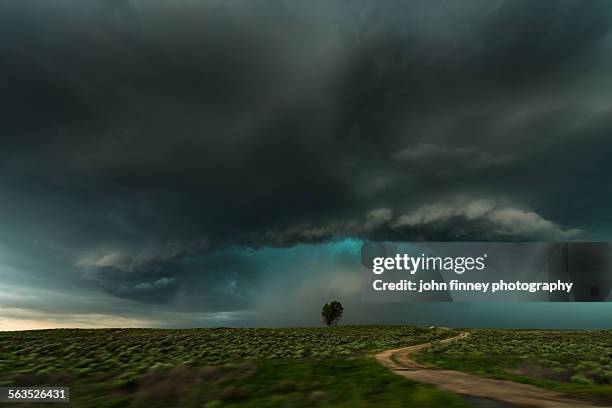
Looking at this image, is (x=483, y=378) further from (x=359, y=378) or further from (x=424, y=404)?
(x=424, y=404)

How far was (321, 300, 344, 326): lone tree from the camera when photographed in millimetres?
133250

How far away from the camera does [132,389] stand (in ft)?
68.8

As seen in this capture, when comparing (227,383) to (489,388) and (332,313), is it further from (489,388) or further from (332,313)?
(332,313)

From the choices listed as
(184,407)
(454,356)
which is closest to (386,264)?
(454,356)

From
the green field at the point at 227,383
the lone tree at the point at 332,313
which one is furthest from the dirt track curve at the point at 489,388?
the lone tree at the point at 332,313

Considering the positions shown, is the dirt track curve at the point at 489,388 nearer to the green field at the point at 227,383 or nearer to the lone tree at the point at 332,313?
the green field at the point at 227,383

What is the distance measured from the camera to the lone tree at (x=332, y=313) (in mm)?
133250

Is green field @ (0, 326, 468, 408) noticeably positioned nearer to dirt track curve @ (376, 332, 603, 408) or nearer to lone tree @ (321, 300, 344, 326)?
dirt track curve @ (376, 332, 603, 408)

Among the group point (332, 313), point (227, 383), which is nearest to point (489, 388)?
point (227, 383)

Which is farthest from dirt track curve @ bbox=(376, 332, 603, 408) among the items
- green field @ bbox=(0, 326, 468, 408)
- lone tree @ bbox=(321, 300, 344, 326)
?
lone tree @ bbox=(321, 300, 344, 326)

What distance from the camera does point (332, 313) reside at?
133 m

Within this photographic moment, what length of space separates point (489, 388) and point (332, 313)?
379 feet

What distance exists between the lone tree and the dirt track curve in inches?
4193

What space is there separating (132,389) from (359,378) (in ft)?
40.2
